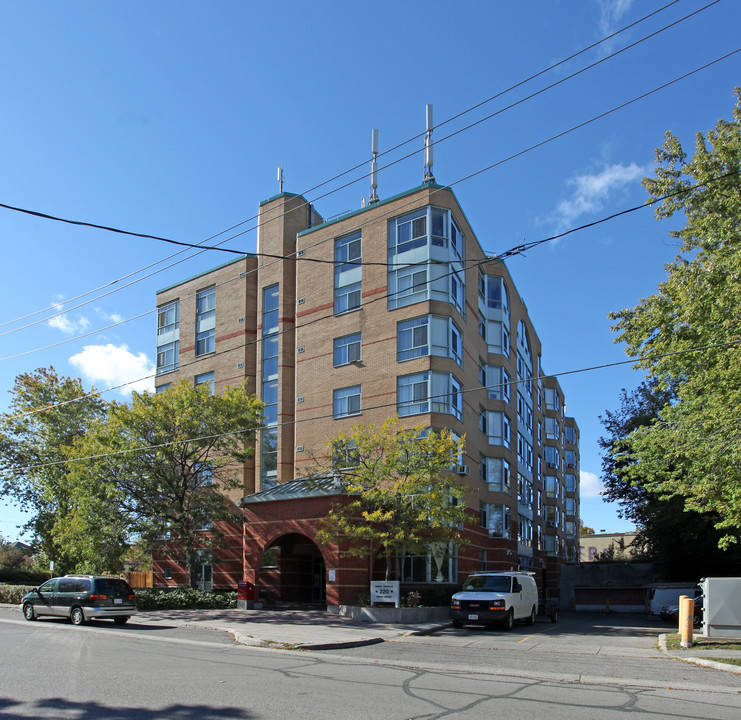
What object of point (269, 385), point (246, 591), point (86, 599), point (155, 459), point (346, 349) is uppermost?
point (346, 349)

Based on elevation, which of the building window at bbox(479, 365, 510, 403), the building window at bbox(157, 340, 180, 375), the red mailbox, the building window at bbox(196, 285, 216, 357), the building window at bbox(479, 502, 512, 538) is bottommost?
the red mailbox

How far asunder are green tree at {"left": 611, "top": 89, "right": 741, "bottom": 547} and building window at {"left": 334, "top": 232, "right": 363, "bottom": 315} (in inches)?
543

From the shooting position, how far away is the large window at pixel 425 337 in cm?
3084

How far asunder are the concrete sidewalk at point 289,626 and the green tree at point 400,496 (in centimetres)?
274

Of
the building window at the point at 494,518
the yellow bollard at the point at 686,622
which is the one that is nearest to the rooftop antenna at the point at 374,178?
the building window at the point at 494,518

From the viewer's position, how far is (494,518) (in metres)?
37.1

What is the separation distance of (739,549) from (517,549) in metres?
11.6

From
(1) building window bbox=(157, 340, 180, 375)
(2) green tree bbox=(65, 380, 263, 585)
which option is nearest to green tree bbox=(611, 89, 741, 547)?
(2) green tree bbox=(65, 380, 263, 585)

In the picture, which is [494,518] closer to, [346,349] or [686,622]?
[346,349]

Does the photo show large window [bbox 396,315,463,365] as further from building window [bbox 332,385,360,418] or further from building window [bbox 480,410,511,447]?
building window [bbox 480,410,511,447]

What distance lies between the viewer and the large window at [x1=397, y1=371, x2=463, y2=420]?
30422 mm

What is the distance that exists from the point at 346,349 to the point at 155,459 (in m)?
10.1

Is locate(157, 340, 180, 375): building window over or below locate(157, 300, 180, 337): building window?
below

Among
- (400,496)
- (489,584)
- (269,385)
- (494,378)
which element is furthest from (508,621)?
(269,385)
